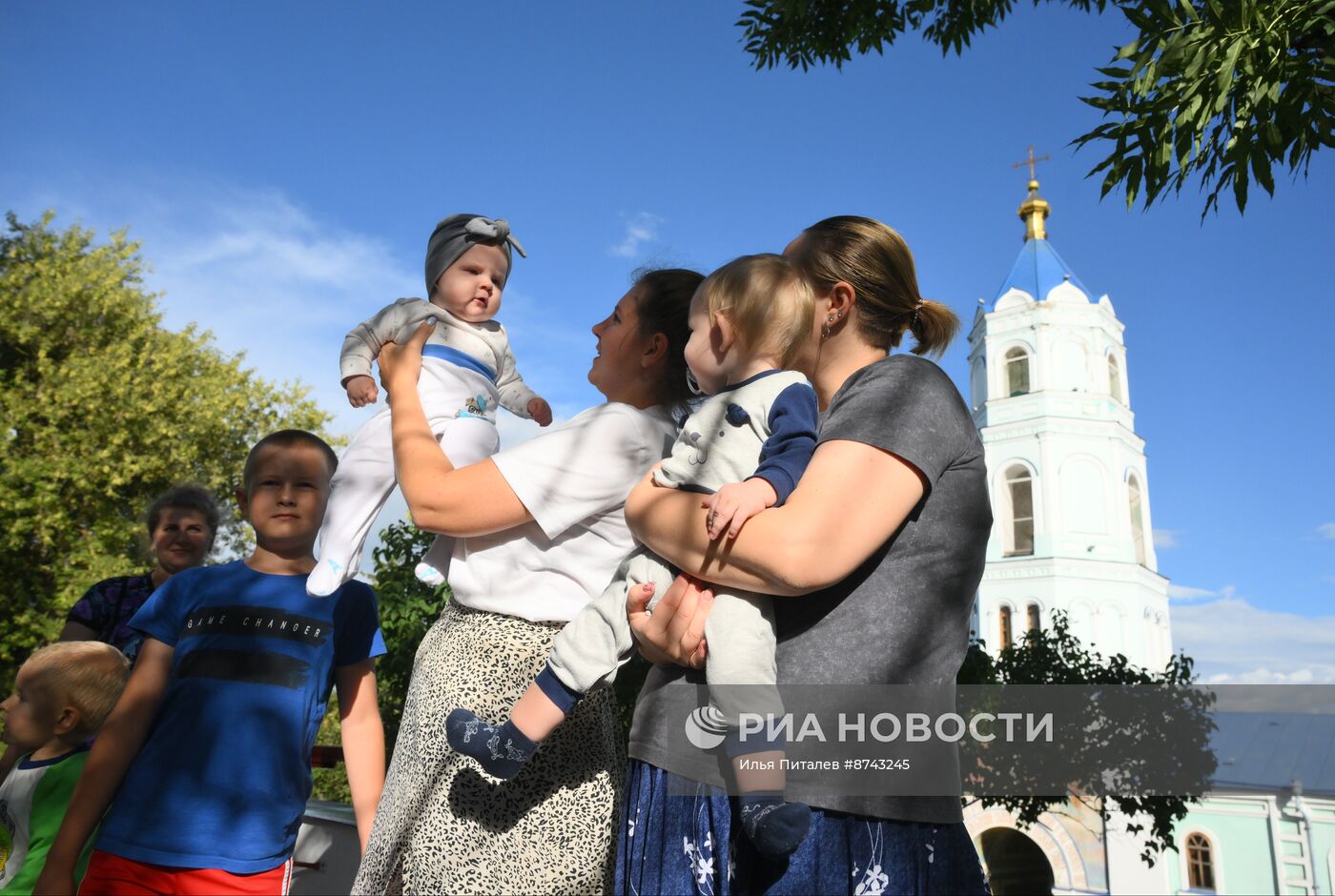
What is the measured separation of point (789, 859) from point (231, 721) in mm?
1444

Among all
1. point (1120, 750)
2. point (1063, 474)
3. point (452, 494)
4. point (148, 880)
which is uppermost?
point (1063, 474)

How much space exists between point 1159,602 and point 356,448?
127 feet

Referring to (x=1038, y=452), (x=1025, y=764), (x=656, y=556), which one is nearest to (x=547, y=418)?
(x=656, y=556)

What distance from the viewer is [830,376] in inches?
68.7

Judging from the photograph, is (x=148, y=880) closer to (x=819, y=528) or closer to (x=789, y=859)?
(x=789, y=859)

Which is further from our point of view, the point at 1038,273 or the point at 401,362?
the point at 1038,273

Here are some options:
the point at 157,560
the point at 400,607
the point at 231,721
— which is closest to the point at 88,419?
the point at 400,607

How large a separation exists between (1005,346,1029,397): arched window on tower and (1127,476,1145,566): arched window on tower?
5.42 m

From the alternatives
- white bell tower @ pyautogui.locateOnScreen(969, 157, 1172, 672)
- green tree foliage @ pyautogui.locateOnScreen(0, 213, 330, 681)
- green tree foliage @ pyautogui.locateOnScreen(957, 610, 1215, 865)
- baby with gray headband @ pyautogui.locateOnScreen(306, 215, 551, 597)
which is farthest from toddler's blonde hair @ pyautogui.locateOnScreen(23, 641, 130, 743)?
white bell tower @ pyautogui.locateOnScreen(969, 157, 1172, 672)

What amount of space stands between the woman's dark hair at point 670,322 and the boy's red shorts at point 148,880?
1.48 metres

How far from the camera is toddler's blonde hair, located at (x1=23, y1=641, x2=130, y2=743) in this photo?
2924 millimetres

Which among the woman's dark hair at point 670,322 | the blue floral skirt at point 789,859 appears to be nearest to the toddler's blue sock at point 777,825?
the blue floral skirt at point 789,859

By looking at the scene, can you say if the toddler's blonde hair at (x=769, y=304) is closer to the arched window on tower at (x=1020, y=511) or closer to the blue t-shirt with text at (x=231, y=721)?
the blue t-shirt with text at (x=231, y=721)

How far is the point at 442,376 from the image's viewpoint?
223cm
